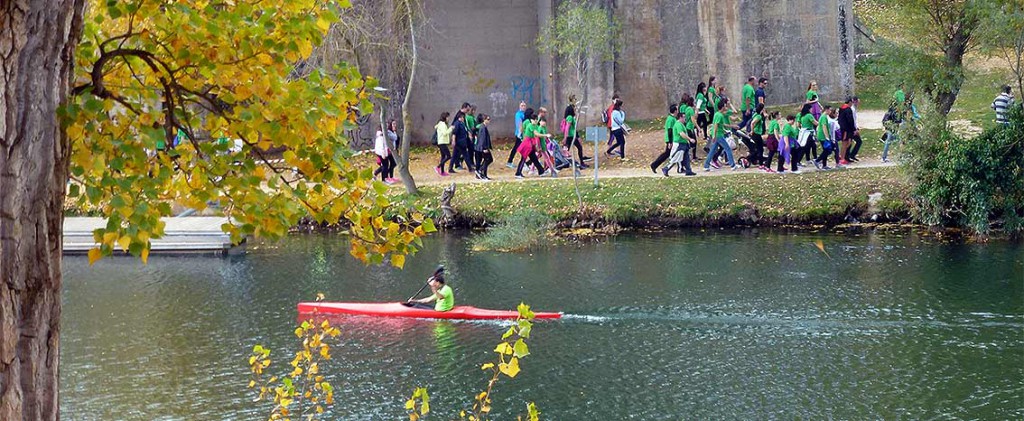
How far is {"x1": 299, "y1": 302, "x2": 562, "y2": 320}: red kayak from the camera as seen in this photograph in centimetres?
1766

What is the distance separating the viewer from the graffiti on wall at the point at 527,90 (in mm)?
33781

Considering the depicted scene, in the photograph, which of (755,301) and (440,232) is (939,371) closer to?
(755,301)

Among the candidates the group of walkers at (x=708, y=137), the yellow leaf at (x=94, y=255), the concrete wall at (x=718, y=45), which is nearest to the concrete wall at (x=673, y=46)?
the concrete wall at (x=718, y=45)

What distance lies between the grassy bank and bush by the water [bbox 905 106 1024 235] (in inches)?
30.9

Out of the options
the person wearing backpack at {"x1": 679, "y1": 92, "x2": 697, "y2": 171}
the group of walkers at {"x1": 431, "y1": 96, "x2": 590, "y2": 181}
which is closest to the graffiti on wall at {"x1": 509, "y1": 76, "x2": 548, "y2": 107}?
the group of walkers at {"x1": 431, "y1": 96, "x2": 590, "y2": 181}

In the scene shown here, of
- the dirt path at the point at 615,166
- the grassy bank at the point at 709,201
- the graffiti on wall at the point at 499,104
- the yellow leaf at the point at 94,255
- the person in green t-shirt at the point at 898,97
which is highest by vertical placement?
the graffiti on wall at the point at 499,104

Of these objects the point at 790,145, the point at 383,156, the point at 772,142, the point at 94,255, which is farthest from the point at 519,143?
the point at 94,255

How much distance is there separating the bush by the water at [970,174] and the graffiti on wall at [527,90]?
12371mm

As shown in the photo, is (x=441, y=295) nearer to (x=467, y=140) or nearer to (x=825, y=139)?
(x=467, y=140)

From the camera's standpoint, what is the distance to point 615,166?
28656mm

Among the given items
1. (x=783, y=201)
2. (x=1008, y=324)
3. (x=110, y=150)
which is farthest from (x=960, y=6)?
(x=110, y=150)

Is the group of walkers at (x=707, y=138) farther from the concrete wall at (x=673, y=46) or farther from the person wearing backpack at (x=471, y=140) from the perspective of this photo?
the concrete wall at (x=673, y=46)

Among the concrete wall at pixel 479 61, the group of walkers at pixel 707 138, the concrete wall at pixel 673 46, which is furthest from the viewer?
the concrete wall at pixel 479 61

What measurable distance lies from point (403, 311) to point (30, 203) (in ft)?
43.5
